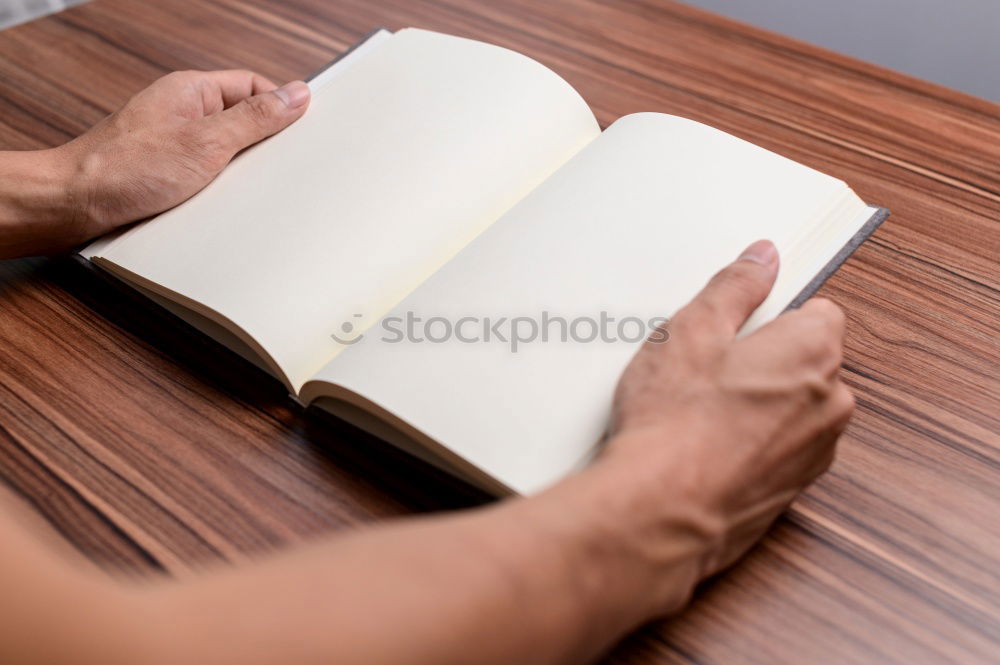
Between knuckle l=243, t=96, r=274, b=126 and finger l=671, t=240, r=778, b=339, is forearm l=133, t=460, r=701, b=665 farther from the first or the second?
knuckle l=243, t=96, r=274, b=126

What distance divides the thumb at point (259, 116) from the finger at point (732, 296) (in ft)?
1.39

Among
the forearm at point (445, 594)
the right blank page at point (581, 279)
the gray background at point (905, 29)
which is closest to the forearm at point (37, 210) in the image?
the right blank page at point (581, 279)

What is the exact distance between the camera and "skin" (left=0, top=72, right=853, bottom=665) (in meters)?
0.39

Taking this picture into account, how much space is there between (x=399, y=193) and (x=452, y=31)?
431 millimetres

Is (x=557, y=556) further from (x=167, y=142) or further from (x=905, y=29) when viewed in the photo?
(x=905, y=29)

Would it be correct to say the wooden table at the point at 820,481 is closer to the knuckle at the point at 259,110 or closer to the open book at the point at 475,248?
the open book at the point at 475,248

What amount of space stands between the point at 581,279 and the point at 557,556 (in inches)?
10.2

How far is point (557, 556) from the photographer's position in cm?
46

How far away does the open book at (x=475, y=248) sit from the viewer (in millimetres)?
608

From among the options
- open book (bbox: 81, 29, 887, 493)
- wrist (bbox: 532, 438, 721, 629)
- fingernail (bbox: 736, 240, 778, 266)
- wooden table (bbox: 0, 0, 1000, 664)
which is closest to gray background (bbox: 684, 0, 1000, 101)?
wooden table (bbox: 0, 0, 1000, 664)

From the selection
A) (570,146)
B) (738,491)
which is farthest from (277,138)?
(738,491)

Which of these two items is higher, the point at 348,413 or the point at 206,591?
the point at 206,591

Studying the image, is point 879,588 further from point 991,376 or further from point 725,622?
point 991,376

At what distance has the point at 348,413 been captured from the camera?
2.14ft
